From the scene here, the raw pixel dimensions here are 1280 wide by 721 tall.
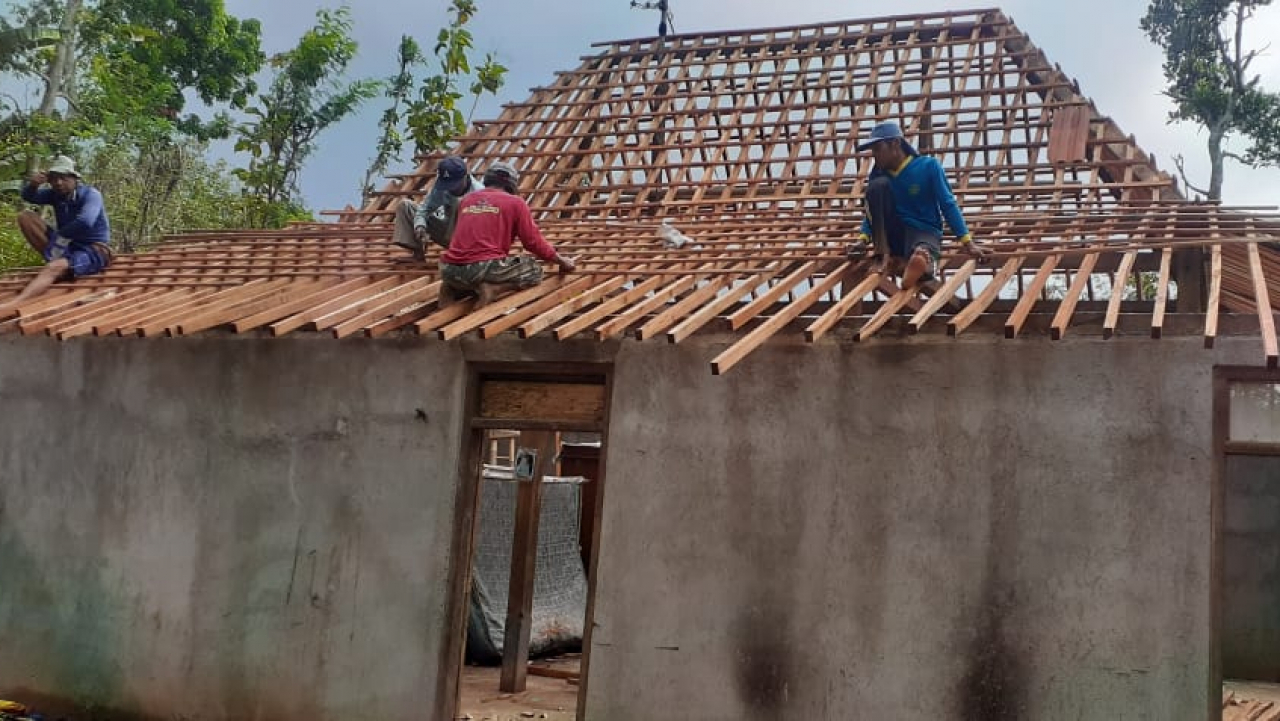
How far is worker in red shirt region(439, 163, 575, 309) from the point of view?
6.74 metres

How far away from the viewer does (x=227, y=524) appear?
23.9 feet

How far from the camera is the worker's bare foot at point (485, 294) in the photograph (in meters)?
6.64

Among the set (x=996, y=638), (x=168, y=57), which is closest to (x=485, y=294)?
(x=996, y=638)

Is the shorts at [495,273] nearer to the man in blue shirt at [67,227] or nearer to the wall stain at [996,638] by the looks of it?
the wall stain at [996,638]

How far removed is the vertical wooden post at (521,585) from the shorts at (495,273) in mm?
2245

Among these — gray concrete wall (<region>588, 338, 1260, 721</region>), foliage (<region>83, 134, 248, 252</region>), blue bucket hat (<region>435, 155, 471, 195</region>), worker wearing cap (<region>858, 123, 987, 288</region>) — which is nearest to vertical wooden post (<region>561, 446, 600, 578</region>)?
blue bucket hat (<region>435, 155, 471, 195</region>)

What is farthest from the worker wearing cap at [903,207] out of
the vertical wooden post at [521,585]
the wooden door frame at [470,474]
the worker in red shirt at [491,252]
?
the vertical wooden post at [521,585]

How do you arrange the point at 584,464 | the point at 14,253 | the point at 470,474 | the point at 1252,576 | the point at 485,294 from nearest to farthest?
the point at 485,294
the point at 470,474
the point at 1252,576
the point at 584,464
the point at 14,253

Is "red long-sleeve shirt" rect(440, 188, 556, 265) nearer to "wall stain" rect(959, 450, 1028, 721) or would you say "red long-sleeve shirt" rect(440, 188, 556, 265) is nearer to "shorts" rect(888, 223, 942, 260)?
"shorts" rect(888, 223, 942, 260)

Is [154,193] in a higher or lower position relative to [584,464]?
higher

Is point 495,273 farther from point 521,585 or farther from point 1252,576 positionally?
point 1252,576

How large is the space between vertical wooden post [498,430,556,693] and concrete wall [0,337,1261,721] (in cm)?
208

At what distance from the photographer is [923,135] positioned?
348 inches

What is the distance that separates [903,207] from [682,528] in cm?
216
